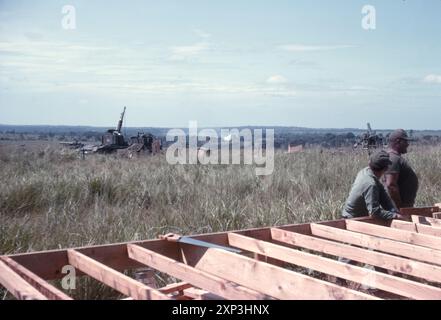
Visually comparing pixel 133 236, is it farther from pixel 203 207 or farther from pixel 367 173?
pixel 367 173

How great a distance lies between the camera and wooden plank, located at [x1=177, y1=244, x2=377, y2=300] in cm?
317

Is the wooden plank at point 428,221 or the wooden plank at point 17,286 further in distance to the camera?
the wooden plank at point 428,221

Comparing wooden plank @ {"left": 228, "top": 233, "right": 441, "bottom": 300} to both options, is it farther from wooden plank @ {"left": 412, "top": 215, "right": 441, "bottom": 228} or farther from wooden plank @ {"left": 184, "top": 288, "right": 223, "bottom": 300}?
wooden plank @ {"left": 412, "top": 215, "right": 441, "bottom": 228}

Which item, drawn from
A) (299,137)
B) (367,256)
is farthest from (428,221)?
(299,137)

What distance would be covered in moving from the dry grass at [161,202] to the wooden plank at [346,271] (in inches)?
76.0

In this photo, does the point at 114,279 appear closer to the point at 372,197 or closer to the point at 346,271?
the point at 346,271

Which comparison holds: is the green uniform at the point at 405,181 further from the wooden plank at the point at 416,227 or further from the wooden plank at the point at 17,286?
the wooden plank at the point at 17,286

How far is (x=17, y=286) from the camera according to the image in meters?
3.43

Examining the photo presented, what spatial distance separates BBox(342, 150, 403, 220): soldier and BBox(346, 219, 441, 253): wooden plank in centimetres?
33

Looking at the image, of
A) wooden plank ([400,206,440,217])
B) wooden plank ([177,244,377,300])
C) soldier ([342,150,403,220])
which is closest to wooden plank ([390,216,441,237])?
soldier ([342,150,403,220])

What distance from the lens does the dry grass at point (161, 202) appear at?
7328mm

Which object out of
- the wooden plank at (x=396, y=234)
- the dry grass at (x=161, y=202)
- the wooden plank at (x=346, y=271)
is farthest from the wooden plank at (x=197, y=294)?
the wooden plank at (x=396, y=234)
